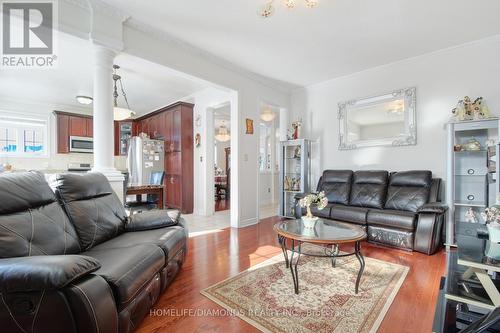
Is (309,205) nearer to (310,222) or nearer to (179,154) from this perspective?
(310,222)

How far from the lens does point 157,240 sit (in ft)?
6.24

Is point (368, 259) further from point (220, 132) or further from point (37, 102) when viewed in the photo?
point (37, 102)

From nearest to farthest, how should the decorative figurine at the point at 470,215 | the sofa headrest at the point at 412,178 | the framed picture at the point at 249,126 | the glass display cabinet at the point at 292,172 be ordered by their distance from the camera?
the decorative figurine at the point at 470,215, the sofa headrest at the point at 412,178, the framed picture at the point at 249,126, the glass display cabinet at the point at 292,172

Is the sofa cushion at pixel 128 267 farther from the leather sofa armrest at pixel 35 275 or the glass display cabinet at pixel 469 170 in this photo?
the glass display cabinet at pixel 469 170

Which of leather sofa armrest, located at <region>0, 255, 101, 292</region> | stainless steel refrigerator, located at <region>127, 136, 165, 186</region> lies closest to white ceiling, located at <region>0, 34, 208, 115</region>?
stainless steel refrigerator, located at <region>127, 136, 165, 186</region>

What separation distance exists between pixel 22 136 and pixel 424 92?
25.9ft

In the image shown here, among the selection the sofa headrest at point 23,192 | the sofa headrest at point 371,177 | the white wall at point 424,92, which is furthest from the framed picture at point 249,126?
the sofa headrest at point 23,192

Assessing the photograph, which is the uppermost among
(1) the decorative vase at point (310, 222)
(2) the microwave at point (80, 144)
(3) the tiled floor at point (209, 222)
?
(2) the microwave at point (80, 144)

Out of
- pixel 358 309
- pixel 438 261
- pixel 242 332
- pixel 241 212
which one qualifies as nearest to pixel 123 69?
pixel 241 212

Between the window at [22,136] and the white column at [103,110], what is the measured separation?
4504 mm

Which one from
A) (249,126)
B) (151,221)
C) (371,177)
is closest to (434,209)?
(371,177)

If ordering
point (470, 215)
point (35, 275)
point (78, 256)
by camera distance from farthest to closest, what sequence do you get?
point (470, 215)
point (78, 256)
point (35, 275)

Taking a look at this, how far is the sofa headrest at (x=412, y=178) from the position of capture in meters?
3.21

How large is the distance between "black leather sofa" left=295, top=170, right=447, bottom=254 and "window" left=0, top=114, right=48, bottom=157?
20.0ft
